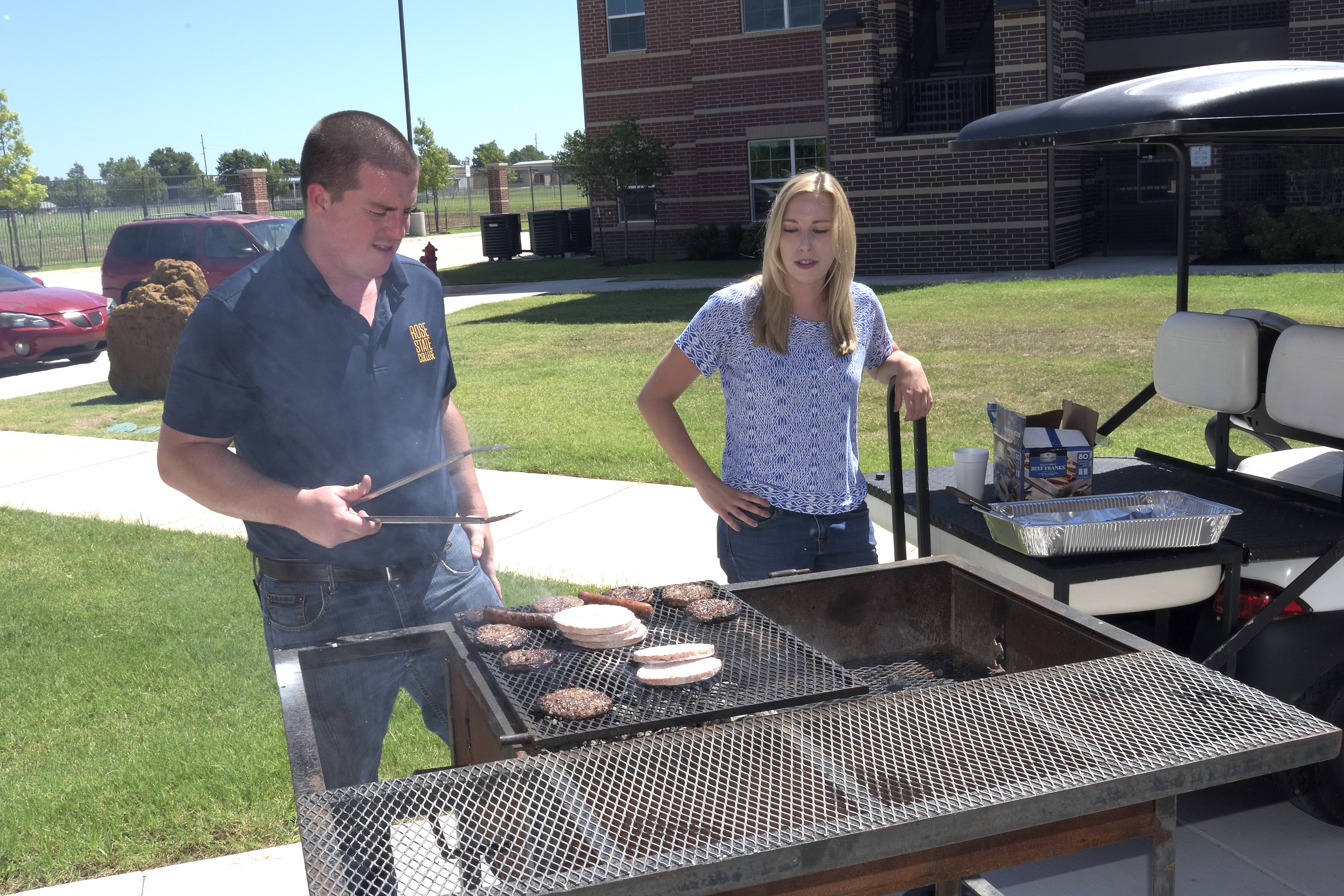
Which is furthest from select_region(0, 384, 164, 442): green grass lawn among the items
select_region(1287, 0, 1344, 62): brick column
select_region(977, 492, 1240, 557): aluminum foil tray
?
select_region(1287, 0, 1344, 62): brick column

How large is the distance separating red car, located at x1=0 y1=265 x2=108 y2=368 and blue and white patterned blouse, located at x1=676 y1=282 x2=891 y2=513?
13.4m

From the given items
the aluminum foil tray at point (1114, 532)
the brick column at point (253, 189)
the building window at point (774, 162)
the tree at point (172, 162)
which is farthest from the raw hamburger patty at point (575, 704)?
the tree at point (172, 162)

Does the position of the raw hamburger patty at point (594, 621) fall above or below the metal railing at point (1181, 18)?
below

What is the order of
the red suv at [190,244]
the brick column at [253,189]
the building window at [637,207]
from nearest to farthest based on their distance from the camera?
the red suv at [190,244] < the building window at [637,207] < the brick column at [253,189]

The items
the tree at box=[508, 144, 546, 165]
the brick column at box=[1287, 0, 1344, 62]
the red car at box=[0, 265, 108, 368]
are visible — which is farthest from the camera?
the tree at box=[508, 144, 546, 165]

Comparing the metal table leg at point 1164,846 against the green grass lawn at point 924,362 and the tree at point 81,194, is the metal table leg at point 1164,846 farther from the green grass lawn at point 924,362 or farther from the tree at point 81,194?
the tree at point 81,194

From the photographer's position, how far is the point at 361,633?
2832 millimetres

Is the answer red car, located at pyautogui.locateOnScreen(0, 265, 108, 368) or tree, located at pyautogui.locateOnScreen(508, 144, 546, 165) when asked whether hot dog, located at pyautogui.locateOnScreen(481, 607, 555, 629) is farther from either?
tree, located at pyautogui.locateOnScreen(508, 144, 546, 165)

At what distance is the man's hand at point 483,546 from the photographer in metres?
3.14

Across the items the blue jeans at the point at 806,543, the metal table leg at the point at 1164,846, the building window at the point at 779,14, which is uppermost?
the building window at the point at 779,14

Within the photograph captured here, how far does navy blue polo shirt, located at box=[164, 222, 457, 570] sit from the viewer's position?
2.56 metres

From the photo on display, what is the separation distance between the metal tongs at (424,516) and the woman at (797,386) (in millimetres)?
953

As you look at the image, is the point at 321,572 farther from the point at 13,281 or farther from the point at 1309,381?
the point at 13,281

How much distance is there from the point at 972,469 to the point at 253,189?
3369cm
